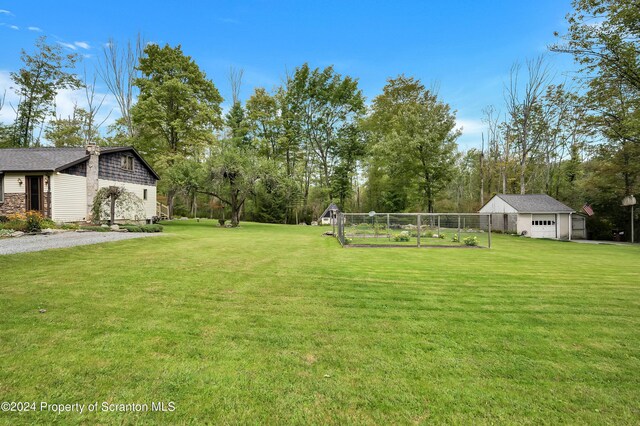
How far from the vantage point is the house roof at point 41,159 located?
45.2ft

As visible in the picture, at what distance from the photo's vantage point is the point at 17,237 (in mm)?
9828

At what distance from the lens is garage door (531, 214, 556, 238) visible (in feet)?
66.3

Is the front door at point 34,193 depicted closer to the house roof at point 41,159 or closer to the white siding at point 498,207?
the house roof at point 41,159

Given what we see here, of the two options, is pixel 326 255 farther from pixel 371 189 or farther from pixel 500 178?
pixel 500 178

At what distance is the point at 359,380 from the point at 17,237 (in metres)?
13.1

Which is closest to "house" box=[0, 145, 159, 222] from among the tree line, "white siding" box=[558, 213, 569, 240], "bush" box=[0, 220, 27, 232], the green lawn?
"bush" box=[0, 220, 27, 232]

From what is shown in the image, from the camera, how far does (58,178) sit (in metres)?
14.1

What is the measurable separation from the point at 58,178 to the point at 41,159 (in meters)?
2.00

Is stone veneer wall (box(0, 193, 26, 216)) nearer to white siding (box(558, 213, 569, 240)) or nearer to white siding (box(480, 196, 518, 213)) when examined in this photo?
white siding (box(480, 196, 518, 213))

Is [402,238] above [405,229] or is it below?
below

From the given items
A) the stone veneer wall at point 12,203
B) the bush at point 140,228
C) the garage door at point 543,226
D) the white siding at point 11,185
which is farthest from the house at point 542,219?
the white siding at point 11,185

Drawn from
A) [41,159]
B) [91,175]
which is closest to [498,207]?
[91,175]

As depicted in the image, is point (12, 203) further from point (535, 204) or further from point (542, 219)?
point (542, 219)

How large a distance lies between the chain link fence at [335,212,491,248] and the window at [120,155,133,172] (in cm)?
1452
